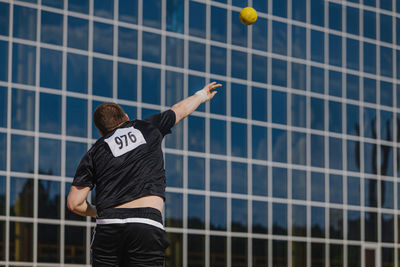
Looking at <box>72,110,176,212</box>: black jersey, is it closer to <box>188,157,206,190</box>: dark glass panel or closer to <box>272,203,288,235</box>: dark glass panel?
<box>188,157,206,190</box>: dark glass panel

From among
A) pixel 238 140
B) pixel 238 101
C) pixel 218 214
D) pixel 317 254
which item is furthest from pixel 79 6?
pixel 317 254

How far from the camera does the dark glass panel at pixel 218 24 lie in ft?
82.0

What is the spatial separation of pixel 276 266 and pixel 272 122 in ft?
14.8

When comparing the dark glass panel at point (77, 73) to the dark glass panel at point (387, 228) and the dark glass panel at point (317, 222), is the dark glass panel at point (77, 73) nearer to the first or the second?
the dark glass panel at point (317, 222)

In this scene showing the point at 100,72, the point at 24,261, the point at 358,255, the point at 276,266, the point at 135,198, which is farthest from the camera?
the point at 358,255

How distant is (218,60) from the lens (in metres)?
25.0

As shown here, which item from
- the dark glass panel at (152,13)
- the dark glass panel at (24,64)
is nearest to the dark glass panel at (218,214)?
the dark glass panel at (152,13)

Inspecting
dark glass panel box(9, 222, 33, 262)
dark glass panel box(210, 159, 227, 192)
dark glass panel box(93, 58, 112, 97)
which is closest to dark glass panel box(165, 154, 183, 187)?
dark glass panel box(210, 159, 227, 192)

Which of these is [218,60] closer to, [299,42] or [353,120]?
[299,42]

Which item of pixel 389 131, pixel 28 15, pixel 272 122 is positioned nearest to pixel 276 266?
pixel 272 122

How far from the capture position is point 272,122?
A: 2619cm

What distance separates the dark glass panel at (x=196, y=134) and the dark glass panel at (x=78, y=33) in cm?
391

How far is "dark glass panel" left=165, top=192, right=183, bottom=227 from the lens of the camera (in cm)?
2330

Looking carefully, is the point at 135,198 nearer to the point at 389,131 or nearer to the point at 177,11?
the point at 177,11
